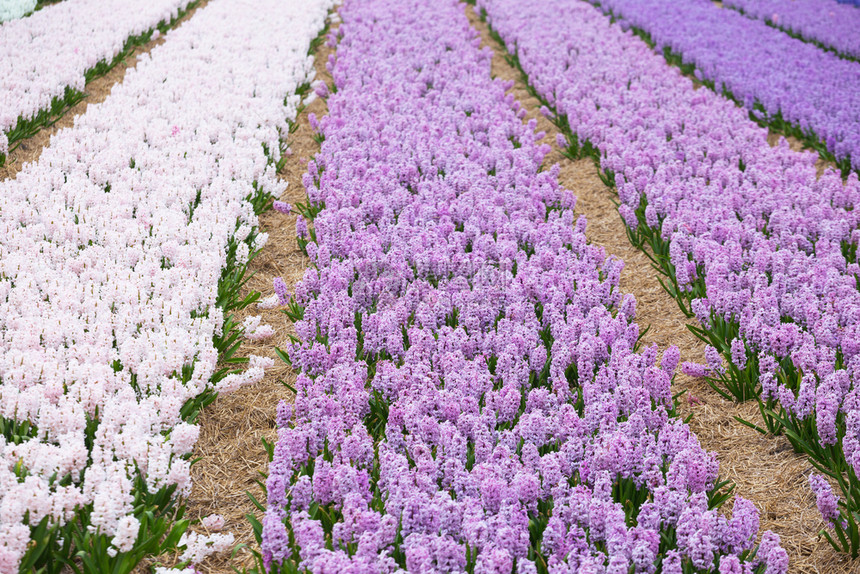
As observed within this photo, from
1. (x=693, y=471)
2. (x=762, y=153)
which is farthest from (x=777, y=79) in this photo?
(x=693, y=471)

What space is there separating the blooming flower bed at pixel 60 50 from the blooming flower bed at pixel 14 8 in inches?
9.8

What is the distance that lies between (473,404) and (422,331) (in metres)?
0.88

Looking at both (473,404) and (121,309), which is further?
(121,309)

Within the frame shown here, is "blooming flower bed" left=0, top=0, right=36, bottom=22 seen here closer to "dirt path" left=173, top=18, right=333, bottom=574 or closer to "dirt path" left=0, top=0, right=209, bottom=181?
"dirt path" left=0, top=0, right=209, bottom=181

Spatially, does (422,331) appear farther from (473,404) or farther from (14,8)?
(14,8)

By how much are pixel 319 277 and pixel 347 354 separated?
4.40 ft

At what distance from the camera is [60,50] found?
1105 centimetres

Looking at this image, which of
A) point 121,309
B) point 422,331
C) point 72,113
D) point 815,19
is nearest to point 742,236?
point 422,331

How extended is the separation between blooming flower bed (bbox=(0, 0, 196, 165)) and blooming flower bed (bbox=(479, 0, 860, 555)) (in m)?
7.19

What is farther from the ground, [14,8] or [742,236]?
[14,8]

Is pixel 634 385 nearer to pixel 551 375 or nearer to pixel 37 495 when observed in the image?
pixel 551 375

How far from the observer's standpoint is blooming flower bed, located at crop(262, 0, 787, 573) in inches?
127

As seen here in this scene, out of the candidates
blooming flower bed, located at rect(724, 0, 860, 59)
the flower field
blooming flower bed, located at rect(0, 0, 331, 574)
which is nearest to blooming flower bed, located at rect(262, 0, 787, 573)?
the flower field

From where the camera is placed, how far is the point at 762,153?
8.22 metres
